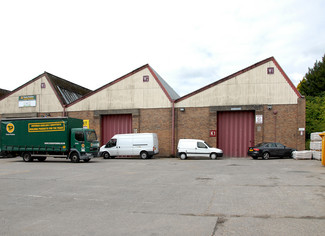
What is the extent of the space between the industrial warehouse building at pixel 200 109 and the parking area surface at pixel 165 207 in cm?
1460

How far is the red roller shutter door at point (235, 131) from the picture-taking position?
86.6 feet

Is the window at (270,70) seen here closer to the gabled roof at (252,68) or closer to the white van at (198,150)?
the gabled roof at (252,68)

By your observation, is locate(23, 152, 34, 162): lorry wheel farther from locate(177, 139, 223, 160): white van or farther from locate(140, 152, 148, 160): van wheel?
locate(177, 139, 223, 160): white van

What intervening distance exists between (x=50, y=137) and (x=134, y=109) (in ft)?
30.9

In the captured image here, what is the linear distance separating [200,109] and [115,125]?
833 cm

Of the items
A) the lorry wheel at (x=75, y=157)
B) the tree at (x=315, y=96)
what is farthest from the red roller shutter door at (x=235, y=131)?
the tree at (x=315, y=96)

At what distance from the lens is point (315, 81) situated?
45906 millimetres

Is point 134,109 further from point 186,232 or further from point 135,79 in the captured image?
point 186,232

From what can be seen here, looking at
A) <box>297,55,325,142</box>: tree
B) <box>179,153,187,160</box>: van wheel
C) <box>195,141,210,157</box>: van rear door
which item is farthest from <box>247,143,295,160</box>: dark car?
<box>297,55,325,142</box>: tree

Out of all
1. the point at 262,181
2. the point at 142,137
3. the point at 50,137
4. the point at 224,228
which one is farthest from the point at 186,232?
the point at 142,137

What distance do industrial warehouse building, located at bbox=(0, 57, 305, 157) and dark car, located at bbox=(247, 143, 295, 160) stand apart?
1306mm

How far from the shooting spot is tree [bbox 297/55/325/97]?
1762 inches

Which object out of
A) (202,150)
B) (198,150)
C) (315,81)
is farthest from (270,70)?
(315,81)

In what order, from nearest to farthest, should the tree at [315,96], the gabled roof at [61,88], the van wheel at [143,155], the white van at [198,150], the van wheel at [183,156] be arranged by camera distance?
1. the white van at [198,150]
2. the van wheel at [183,156]
3. the van wheel at [143,155]
4. the gabled roof at [61,88]
5. the tree at [315,96]
